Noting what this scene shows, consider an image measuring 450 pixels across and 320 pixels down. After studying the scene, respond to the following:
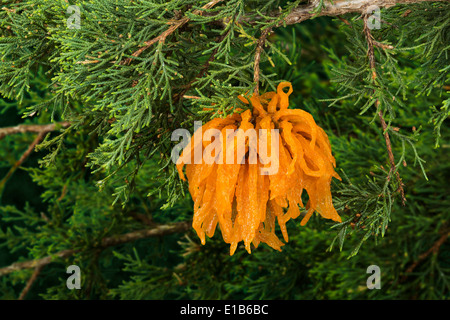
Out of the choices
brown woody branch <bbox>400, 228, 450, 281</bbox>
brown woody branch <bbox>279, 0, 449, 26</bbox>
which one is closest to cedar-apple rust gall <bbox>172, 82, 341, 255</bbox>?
brown woody branch <bbox>279, 0, 449, 26</bbox>

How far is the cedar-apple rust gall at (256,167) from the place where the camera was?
2.19ft

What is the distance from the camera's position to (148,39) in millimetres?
808

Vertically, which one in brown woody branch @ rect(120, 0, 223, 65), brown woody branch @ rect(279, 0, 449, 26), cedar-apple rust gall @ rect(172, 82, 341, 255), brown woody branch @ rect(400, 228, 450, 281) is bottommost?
brown woody branch @ rect(400, 228, 450, 281)

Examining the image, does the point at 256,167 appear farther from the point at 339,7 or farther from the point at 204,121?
the point at 339,7

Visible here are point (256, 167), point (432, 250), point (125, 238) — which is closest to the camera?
point (256, 167)

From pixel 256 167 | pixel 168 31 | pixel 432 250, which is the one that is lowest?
pixel 432 250

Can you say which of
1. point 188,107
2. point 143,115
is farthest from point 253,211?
point 188,107

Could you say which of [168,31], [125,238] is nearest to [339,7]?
[168,31]

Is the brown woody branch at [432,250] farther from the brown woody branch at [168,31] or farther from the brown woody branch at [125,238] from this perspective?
the brown woody branch at [168,31]

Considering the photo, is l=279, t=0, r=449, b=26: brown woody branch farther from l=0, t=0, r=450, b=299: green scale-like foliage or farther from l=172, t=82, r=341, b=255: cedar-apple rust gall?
l=172, t=82, r=341, b=255: cedar-apple rust gall

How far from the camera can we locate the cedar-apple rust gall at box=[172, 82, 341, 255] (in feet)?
2.19

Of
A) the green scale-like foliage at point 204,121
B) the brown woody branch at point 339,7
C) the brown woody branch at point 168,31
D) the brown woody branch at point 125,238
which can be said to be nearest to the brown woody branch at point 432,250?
the green scale-like foliage at point 204,121

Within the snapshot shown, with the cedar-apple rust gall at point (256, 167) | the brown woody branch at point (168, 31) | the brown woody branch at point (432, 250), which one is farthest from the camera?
the brown woody branch at point (432, 250)

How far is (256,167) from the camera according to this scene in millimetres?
676
